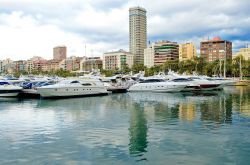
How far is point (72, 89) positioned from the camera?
46.0m

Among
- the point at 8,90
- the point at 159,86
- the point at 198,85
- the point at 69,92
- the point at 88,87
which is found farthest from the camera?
the point at 198,85

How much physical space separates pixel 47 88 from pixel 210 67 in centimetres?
9079

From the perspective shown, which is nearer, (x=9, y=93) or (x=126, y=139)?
(x=126, y=139)

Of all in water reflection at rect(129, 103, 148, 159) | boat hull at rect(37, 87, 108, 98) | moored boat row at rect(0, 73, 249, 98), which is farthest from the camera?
moored boat row at rect(0, 73, 249, 98)

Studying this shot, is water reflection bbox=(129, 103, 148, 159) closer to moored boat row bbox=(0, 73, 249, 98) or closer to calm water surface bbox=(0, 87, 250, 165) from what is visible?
calm water surface bbox=(0, 87, 250, 165)

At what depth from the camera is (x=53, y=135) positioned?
727 inches

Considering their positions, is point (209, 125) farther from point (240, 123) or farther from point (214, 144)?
point (214, 144)

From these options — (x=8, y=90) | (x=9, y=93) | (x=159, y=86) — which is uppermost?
(x=159, y=86)

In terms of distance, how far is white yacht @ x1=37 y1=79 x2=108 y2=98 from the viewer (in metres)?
43.7

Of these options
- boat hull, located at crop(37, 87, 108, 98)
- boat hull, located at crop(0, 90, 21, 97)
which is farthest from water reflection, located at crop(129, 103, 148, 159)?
boat hull, located at crop(0, 90, 21, 97)

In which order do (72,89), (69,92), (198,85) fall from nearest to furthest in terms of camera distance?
(69,92), (72,89), (198,85)

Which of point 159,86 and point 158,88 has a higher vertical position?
point 159,86

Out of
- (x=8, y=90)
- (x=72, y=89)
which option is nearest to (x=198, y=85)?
(x=72, y=89)

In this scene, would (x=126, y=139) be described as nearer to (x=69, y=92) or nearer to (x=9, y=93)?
(x=69, y=92)
